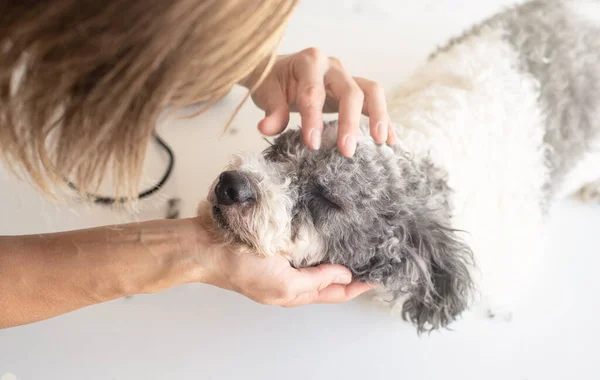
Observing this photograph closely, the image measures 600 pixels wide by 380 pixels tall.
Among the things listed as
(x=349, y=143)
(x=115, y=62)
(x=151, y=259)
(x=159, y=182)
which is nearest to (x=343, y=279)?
(x=349, y=143)

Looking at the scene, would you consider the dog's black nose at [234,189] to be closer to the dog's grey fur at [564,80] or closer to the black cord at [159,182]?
the black cord at [159,182]

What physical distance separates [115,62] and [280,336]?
929 mm

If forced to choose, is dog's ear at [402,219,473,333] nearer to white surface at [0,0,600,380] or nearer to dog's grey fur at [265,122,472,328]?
dog's grey fur at [265,122,472,328]

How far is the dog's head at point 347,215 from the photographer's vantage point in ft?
3.11

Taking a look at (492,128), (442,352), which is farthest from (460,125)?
(442,352)

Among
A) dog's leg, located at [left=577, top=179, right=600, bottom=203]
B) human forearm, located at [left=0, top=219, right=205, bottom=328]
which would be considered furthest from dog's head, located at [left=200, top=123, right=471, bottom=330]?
dog's leg, located at [left=577, top=179, right=600, bottom=203]

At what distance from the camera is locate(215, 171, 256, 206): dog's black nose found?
0.94 metres

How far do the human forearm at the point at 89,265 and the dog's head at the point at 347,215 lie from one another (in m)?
0.11

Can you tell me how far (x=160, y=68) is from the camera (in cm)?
57

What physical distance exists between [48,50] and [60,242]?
1.66 feet

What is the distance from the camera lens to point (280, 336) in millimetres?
1295

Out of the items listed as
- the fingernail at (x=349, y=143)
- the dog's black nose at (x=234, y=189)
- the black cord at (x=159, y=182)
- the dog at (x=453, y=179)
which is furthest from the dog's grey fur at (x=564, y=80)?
the black cord at (x=159, y=182)

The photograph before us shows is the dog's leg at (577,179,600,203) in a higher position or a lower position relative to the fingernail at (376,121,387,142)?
lower

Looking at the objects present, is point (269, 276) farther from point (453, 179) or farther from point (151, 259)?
point (453, 179)
